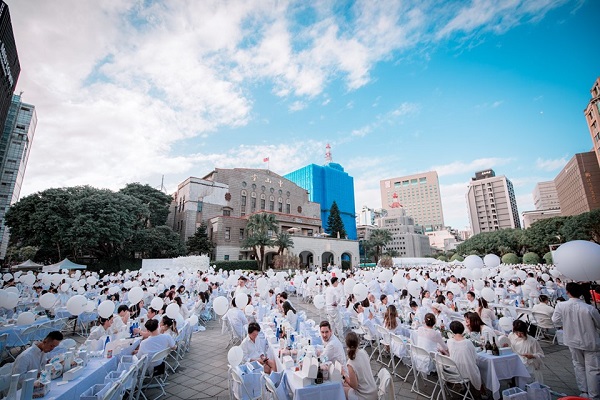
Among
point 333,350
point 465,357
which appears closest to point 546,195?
point 465,357

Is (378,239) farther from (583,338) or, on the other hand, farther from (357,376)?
(357,376)

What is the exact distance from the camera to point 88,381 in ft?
13.5

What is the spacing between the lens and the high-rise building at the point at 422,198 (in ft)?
506

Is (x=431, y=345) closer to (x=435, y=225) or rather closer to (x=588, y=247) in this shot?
(x=588, y=247)

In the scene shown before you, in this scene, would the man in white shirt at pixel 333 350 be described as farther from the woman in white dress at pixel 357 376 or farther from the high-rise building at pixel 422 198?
the high-rise building at pixel 422 198

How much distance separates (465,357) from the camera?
4.28m

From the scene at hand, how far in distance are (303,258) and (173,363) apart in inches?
1458

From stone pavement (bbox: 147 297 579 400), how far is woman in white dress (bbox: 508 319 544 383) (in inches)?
21.6

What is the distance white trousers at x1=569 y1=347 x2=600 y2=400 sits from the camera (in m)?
4.29

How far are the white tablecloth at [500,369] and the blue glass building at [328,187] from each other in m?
66.9

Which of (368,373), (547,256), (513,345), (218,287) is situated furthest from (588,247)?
(547,256)

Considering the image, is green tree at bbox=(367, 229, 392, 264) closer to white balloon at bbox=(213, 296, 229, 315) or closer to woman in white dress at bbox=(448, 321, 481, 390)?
white balloon at bbox=(213, 296, 229, 315)

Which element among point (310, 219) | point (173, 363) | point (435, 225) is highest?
point (435, 225)

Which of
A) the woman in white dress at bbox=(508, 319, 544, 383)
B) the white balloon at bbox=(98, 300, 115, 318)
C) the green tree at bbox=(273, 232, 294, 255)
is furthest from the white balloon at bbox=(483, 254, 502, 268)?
the green tree at bbox=(273, 232, 294, 255)
